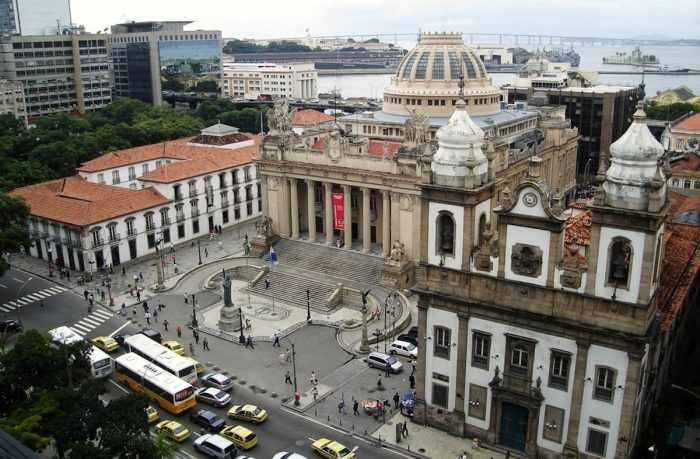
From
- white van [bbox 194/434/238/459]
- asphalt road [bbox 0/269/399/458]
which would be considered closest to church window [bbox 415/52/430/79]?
asphalt road [bbox 0/269/399/458]

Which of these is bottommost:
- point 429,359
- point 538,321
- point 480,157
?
point 429,359

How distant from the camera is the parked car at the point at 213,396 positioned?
5394 centimetres

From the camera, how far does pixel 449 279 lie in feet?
154

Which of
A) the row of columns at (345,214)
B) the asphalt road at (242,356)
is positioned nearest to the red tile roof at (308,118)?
the row of columns at (345,214)

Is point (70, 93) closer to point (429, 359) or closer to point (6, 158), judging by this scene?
point (6, 158)

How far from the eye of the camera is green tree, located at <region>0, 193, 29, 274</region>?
69312mm

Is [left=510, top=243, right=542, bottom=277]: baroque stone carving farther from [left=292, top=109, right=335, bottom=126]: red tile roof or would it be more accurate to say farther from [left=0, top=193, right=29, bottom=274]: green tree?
[left=292, top=109, right=335, bottom=126]: red tile roof

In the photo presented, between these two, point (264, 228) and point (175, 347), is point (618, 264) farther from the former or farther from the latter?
point (264, 228)

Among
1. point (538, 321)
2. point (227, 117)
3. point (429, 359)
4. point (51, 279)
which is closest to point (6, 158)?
point (51, 279)

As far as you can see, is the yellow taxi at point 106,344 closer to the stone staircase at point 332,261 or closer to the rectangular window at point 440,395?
the stone staircase at point 332,261

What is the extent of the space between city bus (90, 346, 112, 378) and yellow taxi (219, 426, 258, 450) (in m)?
15.4

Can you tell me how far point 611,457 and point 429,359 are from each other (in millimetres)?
13603

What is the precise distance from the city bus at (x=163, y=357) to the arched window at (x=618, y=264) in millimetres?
34357

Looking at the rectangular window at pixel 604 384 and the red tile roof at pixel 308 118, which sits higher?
the red tile roof at pixel 308 118
